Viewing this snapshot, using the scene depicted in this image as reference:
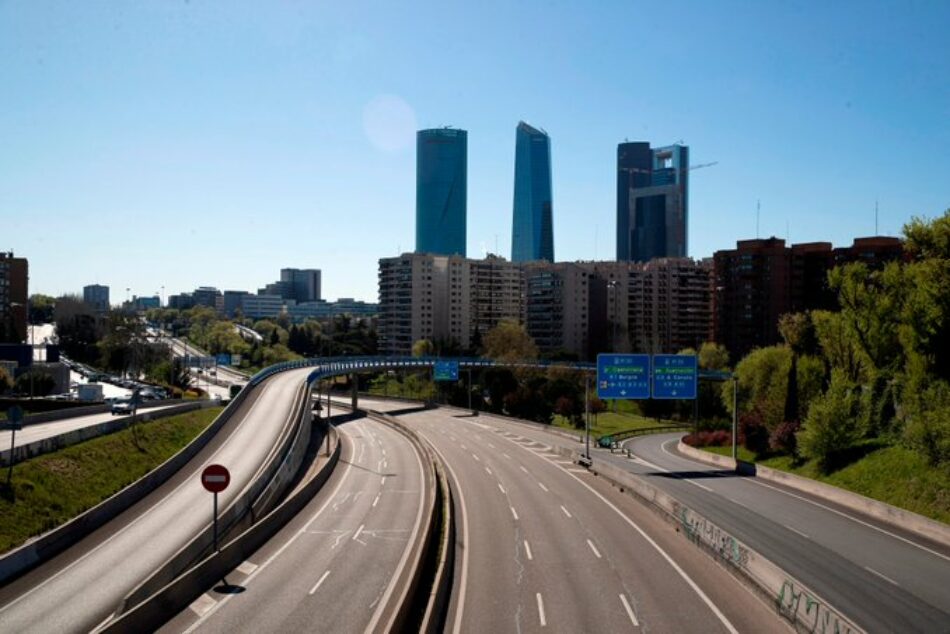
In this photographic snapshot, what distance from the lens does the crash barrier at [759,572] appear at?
18.8 meters

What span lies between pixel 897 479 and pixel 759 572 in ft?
82.5

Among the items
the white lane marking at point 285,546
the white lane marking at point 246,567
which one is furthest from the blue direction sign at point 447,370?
the white lane marking at point 246,567

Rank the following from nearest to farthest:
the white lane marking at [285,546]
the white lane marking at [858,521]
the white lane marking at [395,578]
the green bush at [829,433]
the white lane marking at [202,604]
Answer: the white lane marking at [395,578] → the white lane marking at [285,546] → the white lane marking at [202,604] → the white lane marking at [858,521] → the green bush at [829,433]

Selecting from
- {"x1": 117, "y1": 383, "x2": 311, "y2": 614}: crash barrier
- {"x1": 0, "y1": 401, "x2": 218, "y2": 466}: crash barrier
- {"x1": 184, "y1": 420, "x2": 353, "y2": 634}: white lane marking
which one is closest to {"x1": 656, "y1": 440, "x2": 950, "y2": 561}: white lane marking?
{"x1": 184, "y1": 420, "x2": 353, "y2": 634}: white lane marking

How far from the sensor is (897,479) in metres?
43.2

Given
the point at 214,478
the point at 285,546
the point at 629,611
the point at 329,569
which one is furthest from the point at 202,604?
the point at 629,611

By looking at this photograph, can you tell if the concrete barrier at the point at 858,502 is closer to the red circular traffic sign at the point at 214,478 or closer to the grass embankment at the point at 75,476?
the red circular traffic sign at the point at 214,478

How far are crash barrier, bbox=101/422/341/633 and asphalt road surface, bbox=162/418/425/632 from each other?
0.32m

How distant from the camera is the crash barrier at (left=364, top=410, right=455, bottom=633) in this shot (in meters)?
19.3

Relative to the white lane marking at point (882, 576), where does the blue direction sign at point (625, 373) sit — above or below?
above

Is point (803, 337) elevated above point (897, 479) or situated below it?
above

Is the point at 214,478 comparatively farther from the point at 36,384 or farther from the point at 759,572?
the point at 36,384

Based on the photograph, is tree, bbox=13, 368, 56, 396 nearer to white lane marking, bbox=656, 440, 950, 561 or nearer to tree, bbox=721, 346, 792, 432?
white lane marking, bbox=656, 440, 950, 561

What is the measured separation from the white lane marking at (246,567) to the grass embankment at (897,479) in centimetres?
3204
